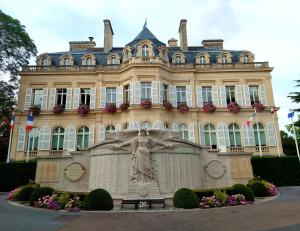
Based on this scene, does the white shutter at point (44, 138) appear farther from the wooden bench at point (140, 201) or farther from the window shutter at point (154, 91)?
the wooden bench at point (140, 201)

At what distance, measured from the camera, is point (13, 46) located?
2367cm

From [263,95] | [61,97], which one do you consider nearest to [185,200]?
[263,95]

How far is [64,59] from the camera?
25.6m

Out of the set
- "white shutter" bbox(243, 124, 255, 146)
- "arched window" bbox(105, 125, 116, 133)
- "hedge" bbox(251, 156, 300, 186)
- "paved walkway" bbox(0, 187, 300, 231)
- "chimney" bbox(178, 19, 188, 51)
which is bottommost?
"paved walkway" bbox(0, 187, 300, 231)

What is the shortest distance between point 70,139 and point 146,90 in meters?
8.68

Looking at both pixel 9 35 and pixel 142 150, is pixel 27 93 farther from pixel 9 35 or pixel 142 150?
pixel 142 150

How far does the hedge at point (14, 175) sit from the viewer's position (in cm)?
1666

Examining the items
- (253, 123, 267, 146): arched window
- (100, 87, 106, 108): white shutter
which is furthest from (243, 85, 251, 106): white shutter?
(100, 87, 106, 108): white shutter

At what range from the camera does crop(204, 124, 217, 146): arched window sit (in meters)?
22.9

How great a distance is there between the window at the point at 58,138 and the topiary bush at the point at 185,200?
53.6 ft

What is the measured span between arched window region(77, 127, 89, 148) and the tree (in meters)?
9.42

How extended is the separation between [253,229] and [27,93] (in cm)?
2385

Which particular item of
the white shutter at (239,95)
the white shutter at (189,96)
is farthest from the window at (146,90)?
the white shutter at (239,95)

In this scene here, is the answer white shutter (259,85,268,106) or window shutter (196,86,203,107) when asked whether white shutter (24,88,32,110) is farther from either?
white shutter (259,85,268,106)
